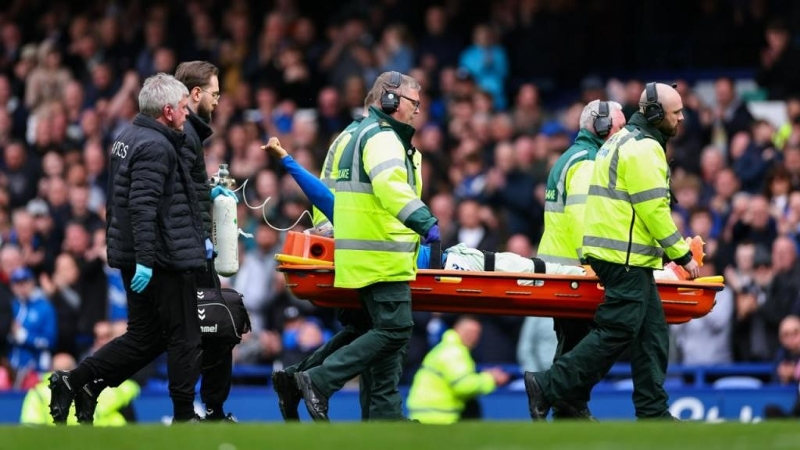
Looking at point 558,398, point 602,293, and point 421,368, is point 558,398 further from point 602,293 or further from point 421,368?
point 421,368

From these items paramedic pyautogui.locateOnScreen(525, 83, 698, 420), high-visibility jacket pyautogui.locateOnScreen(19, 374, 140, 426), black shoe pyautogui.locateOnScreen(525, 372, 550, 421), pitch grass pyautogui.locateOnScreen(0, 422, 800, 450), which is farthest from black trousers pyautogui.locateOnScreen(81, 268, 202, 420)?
high-visibility jacket pyautogui.locateOnScreen(19, 374, 140, 426)

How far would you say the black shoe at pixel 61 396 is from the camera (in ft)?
39.5

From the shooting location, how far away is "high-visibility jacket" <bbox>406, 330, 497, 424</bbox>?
16.1 m

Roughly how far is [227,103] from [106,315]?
3392 millimetres

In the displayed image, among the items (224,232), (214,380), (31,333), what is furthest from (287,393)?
(31,333)

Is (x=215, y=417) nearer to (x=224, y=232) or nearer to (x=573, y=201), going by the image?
(x=224, y=232)

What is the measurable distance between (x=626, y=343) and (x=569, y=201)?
4.06 feet

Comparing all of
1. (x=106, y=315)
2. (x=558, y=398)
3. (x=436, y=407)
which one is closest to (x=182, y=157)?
(x=558, y=398)

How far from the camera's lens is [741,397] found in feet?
53.3

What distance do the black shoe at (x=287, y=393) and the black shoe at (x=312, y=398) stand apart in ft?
0.96

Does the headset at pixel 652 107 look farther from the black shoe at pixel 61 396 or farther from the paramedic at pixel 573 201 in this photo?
the black shoe at pixel 61 396

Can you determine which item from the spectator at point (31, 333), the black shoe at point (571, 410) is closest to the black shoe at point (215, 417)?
the black shoe at point (571, 410)

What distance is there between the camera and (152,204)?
11602 mm

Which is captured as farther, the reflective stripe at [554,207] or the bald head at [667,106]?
the reflective stripe at [554,207]
